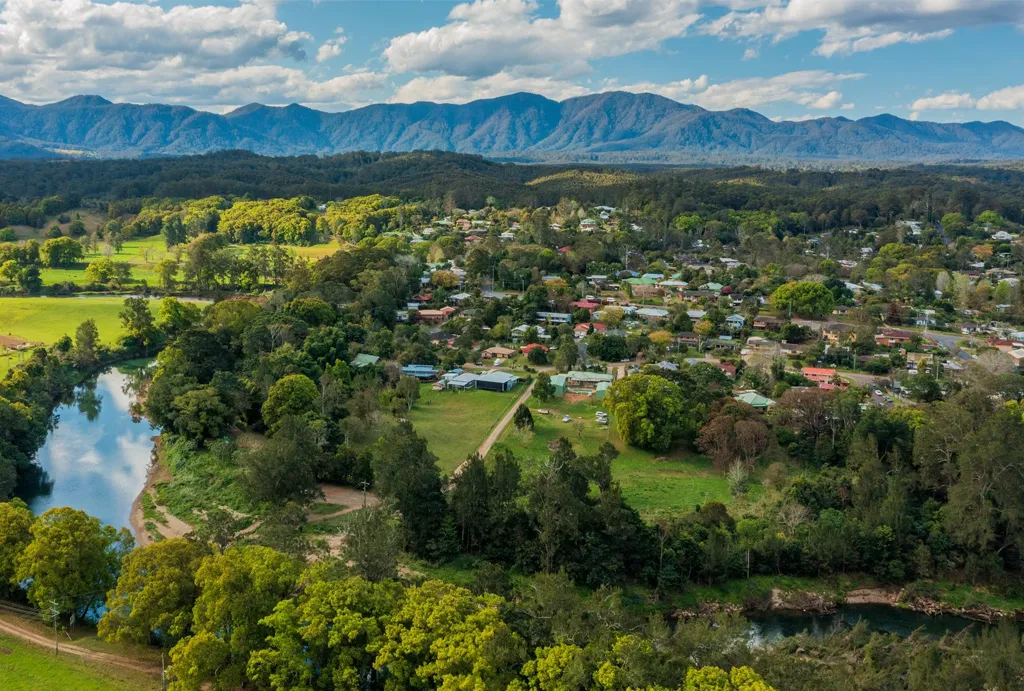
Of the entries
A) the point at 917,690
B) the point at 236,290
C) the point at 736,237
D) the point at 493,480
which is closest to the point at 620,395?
the point at 493,480

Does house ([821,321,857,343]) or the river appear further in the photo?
house ([821,321,857,343])

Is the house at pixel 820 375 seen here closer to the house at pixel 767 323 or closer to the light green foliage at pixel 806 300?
the house at pixel 767 323

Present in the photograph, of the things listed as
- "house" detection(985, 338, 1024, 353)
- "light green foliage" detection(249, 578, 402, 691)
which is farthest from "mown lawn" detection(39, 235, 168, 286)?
"house" detection(985, 338, 1024, 353)

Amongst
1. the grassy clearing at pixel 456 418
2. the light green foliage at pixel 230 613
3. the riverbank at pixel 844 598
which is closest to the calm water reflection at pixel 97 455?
the light green foliage at pixel 230 613

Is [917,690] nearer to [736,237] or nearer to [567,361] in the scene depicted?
[567,361]

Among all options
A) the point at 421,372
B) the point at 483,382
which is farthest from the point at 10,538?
the point at 421,372

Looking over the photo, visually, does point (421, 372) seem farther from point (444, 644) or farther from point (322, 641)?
point (444, 644)

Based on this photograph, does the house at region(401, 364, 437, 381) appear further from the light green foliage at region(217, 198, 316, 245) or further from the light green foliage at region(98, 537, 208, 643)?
the light green foliage at region(217, 198, 316, 245)
